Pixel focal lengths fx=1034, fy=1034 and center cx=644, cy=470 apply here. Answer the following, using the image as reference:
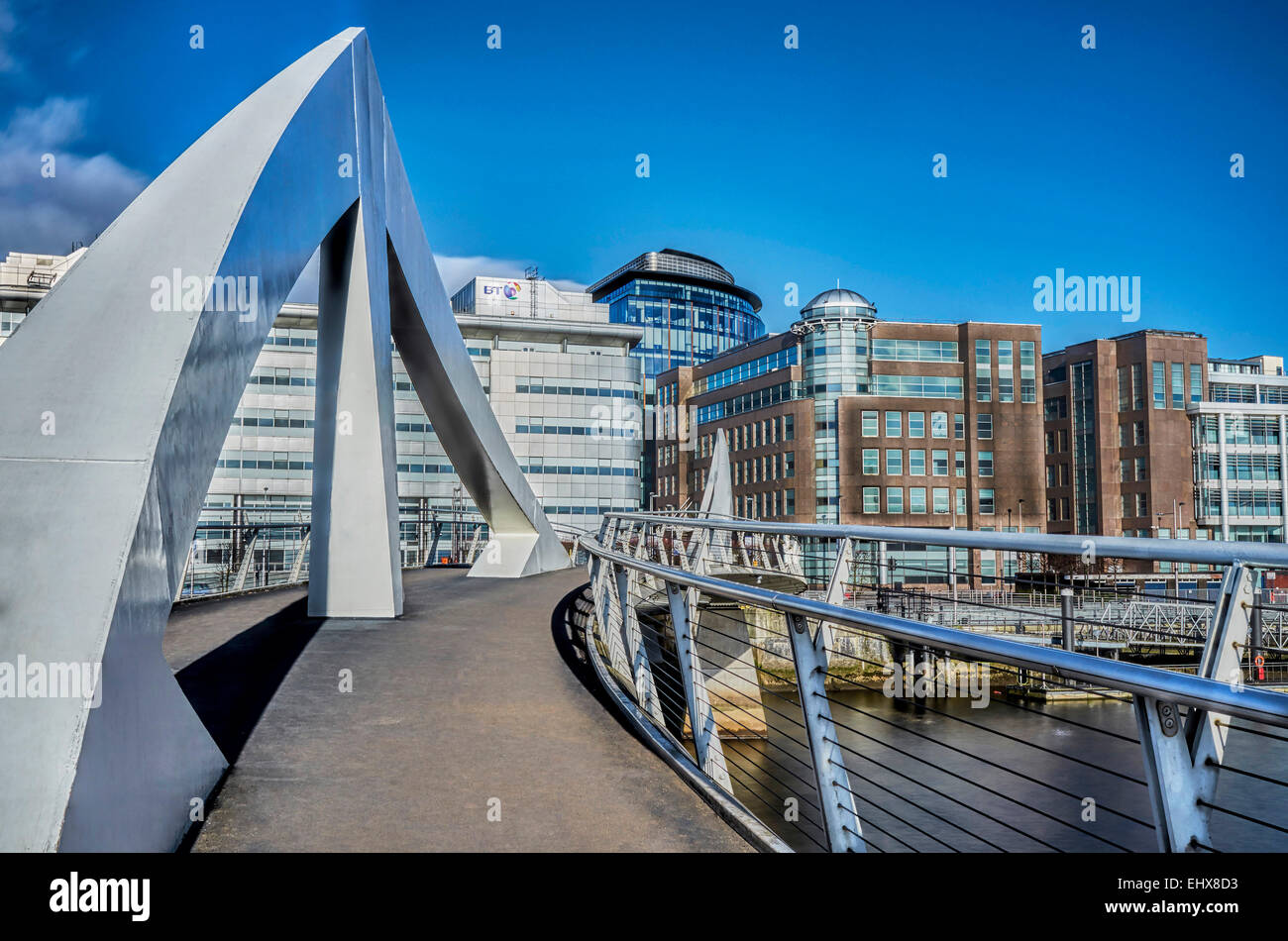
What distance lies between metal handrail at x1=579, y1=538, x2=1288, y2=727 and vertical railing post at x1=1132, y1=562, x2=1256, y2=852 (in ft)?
0.20

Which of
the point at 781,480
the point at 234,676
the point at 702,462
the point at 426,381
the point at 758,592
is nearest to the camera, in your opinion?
the point at 758,592

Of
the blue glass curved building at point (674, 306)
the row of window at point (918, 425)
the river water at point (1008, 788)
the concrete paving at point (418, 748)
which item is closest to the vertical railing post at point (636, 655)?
the concrete paving at point (418, 748)

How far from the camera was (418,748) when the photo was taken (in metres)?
5.41

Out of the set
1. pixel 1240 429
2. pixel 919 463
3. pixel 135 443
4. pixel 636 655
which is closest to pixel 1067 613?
pixel 636 655

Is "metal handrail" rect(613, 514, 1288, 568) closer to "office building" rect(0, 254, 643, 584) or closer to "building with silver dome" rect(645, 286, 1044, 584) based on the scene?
"office building" rect(0, 254, 643, 584)

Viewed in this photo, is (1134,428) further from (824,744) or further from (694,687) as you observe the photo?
(824,744)

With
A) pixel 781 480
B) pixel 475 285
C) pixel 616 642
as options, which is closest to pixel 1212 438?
pixel 781 480

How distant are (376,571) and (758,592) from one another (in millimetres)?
7515

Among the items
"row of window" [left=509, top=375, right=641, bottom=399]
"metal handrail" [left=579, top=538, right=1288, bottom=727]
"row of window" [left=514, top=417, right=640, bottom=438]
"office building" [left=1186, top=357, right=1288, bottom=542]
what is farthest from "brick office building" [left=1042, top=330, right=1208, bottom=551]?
"metal handrail" [left=579, top=538, right=1288, bottom=727]

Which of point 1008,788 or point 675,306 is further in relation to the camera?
point 675,306

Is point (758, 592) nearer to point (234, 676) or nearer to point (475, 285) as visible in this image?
point (234, 676)

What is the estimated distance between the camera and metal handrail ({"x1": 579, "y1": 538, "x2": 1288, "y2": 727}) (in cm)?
185

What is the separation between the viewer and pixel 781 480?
207 ft

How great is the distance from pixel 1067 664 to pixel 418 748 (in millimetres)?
3881
